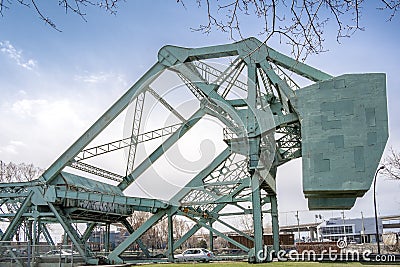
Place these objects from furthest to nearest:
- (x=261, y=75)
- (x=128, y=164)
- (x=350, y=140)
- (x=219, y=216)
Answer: (x=219, y=216) < (x=128, y=164) < (x=261, y=75) < (x=350, y=140)

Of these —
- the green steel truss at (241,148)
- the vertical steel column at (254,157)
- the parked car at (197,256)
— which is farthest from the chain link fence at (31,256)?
the vertical steel column at (254,157)

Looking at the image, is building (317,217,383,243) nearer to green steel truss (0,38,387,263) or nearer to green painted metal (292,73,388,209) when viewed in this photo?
green steel truss (0,38,387,263)

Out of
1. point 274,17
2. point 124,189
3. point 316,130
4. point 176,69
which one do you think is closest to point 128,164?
point 124,189

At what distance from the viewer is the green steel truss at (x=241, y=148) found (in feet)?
75.5

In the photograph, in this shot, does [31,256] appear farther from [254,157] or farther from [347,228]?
[347,228]

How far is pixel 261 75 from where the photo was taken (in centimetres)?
3073

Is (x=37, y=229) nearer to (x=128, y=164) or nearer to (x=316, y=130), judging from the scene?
(x=128, y=164)

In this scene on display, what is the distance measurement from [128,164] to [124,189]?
9.97 ft

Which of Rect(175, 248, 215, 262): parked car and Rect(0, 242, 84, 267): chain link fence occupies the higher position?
Rect(0, 242, 84, 267): chain link fence

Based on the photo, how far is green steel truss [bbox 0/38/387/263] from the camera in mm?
→ 23016

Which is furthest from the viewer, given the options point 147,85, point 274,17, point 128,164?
point 128,164

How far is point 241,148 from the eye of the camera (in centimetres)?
3192

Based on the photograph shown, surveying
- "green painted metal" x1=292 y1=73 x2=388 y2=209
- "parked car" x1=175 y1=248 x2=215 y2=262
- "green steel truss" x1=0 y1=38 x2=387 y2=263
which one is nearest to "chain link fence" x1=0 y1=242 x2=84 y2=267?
"green steel truss" x1=0 y1=38 x2=387 y2=263

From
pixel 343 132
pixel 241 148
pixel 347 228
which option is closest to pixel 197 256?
pixel 241 148
